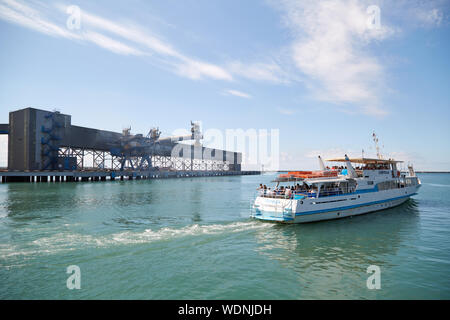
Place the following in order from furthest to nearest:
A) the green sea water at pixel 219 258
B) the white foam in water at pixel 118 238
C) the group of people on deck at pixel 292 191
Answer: the group of people on deck at pixel 292 191
the white foam in water at pixel 118 238
the green sea water at pixel 219 258

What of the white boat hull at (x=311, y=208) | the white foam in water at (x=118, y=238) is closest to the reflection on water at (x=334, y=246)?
the white boat hull at (x=311, y=208)

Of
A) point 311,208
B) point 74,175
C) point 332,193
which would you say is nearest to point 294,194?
point 311,208

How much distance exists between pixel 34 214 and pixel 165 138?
84.9m

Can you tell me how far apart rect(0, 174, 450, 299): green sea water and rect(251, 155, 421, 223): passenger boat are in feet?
3.55

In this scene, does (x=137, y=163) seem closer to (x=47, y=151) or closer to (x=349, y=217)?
(x=47, y=151)

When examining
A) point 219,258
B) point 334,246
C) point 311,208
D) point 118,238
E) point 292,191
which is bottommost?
point 334,246

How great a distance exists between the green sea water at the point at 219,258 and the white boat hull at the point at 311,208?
0.75 m

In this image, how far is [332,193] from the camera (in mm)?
23312

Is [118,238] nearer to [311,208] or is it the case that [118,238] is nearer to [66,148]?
[311,208]

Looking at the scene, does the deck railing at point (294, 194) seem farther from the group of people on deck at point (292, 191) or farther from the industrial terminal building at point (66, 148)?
the industrial terminal building at point (66, 148)

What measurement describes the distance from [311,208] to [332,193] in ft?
13.2

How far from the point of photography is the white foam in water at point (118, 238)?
13.6m
